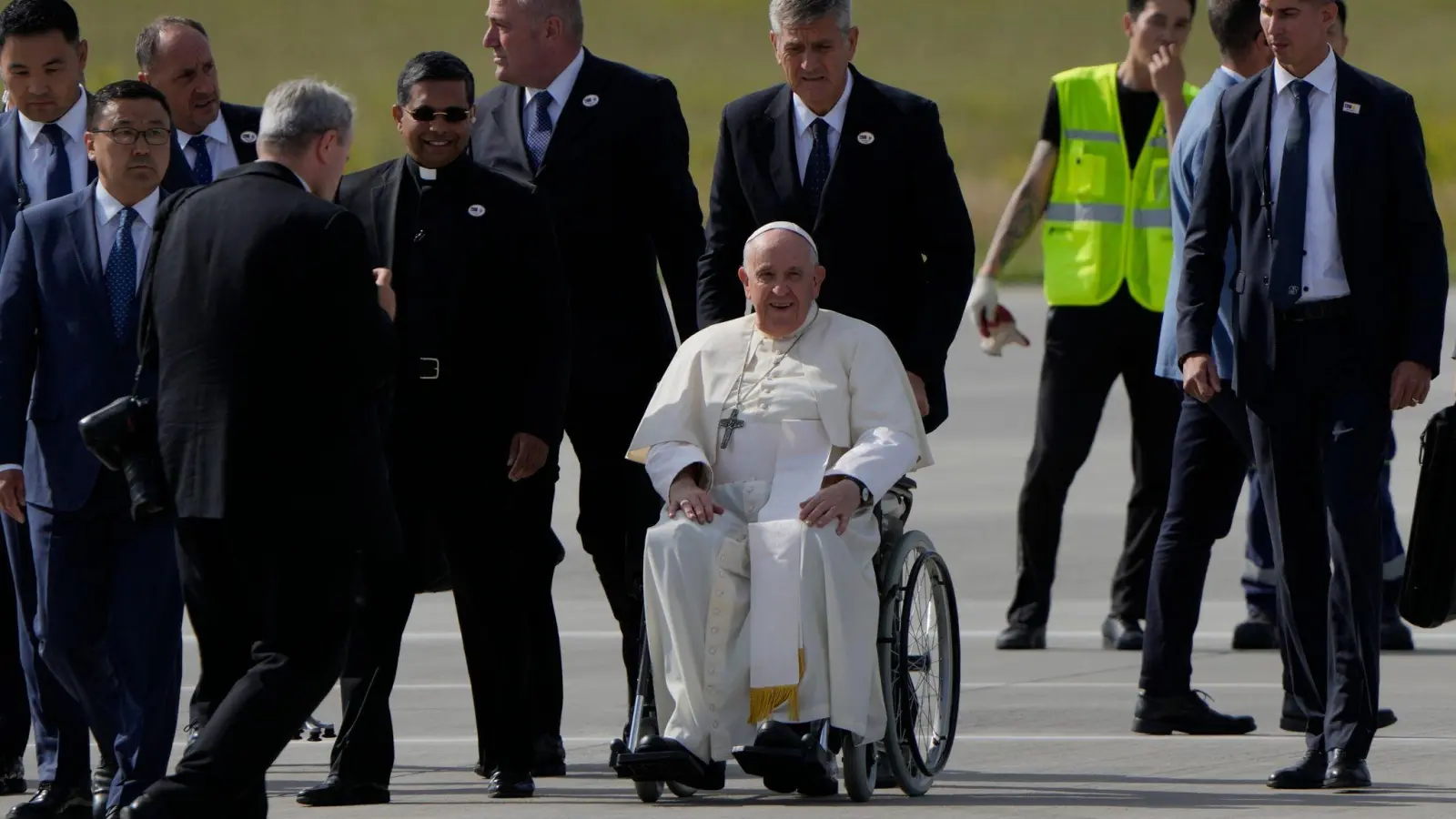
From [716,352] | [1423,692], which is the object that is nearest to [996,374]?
[1423,692]

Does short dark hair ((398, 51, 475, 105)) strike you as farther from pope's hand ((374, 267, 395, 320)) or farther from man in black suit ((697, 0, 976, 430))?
man in black suit ((697, 0, 976, 430))

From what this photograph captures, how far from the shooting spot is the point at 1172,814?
7.36 metres

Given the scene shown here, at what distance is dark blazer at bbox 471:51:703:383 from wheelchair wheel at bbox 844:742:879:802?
1.77 meters

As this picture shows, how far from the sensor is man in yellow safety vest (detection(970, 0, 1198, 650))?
11.0 m

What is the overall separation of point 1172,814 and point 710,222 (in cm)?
247

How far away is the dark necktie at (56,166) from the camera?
828 centimetres

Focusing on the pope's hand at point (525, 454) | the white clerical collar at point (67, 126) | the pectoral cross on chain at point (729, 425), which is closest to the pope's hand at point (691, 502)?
the pectoral cross on chain at point (729, 425)

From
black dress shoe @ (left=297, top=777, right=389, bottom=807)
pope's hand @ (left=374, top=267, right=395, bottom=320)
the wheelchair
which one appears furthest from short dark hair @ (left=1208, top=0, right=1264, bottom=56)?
black dress shoe @ (left=297, top=777, right=389, bottom=807)

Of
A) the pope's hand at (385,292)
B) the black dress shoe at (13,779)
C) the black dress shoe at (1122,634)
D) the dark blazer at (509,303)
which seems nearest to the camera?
the pope's hand at (385,292)

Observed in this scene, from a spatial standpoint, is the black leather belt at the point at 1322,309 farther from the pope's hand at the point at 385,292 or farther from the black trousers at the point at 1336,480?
the pope's hand at the point at 385,292

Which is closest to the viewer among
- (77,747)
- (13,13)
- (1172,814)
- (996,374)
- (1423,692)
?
(1172,814)

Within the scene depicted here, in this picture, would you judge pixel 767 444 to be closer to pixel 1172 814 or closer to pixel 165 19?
pixel 1172 814

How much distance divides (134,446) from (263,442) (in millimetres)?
362

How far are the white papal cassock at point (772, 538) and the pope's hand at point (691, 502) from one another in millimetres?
26
